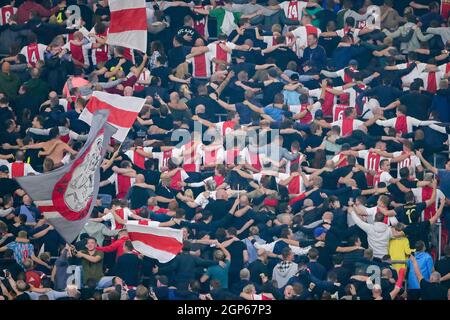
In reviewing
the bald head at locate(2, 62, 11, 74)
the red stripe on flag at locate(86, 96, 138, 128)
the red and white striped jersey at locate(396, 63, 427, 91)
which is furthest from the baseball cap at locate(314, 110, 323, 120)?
the bald head at locate(2, 62, 11, 74)

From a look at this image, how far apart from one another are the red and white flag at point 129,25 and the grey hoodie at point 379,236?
Result: 5.20 metres

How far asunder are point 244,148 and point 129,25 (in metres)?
2.95

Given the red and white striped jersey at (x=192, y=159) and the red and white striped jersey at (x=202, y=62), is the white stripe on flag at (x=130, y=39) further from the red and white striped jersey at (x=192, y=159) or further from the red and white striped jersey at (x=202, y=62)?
the red and white striped jersey at (x=192, y=159)

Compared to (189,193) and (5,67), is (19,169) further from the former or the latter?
(189,193)

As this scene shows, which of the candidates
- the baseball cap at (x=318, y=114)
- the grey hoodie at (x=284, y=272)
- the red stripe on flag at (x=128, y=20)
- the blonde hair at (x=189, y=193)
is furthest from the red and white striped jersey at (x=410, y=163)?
the red stripe on flag at (x=128, y=20)

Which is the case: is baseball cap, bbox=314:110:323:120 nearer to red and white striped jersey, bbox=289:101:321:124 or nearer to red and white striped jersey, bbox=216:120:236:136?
red and white striped jersey, bbox=289:101:321:124

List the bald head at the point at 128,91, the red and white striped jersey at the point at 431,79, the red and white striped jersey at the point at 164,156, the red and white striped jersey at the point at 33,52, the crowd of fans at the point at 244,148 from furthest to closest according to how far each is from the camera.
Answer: the red and white striped jersey at the point at 33,52 < the red and white striped jersey at the point at 431,79 < the bald head at the point at 128,91 < the red and white striped jersey at the point at 164,156 < the crowd of fans at the point at 244,148

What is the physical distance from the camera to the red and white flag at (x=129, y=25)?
31.4 meters

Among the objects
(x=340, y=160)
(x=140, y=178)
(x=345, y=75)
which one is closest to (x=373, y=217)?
(x=340, y=160)

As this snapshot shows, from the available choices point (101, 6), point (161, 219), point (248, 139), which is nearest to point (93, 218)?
point (161, 219)

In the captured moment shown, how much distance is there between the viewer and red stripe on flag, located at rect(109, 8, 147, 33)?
1236 inches

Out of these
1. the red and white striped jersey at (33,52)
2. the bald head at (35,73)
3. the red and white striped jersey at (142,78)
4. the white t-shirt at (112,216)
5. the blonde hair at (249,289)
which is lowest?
→ the blonde hair at (249,289)

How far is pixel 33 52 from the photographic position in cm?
3309

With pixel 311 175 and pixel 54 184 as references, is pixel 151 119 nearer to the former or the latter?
pixel 311 175
